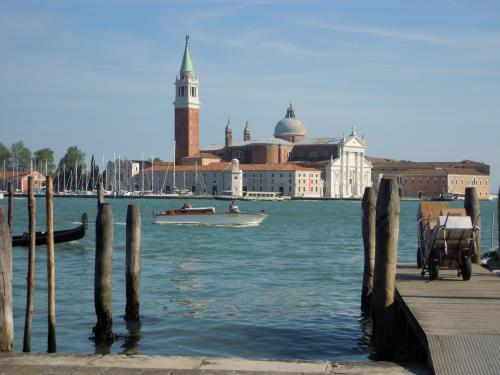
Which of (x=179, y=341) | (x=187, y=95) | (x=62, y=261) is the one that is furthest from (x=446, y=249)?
(x=187, y=95)

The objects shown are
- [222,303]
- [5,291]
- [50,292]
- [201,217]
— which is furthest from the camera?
[201,217]

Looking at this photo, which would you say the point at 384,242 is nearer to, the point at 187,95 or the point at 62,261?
the point at 62,261

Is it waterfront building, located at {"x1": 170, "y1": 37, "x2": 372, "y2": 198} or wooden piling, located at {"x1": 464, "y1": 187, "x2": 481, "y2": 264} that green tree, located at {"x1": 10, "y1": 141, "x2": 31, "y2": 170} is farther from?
wooden piling, located at {"x1": 464, "y1": 187, "x2": 481, "y2": 264}

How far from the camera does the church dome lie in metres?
117

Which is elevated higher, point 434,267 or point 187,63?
point 187,63

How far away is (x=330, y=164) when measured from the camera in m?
108

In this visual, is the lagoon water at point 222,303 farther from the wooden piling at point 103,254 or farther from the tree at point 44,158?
the tree at point 44,158

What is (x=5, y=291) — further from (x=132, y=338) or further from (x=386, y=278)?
(x=132, y=338)

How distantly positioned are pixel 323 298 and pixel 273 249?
12.6 meters

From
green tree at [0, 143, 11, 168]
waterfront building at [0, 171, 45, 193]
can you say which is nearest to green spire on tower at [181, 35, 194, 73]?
waterfront building at [0, 171, 45, 193]

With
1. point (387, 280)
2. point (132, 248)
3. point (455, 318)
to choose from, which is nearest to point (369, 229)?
point (132, 248)

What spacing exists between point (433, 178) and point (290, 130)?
65.6ft

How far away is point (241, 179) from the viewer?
107m

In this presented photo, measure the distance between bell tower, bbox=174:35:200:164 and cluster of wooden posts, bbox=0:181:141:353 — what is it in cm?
9559
